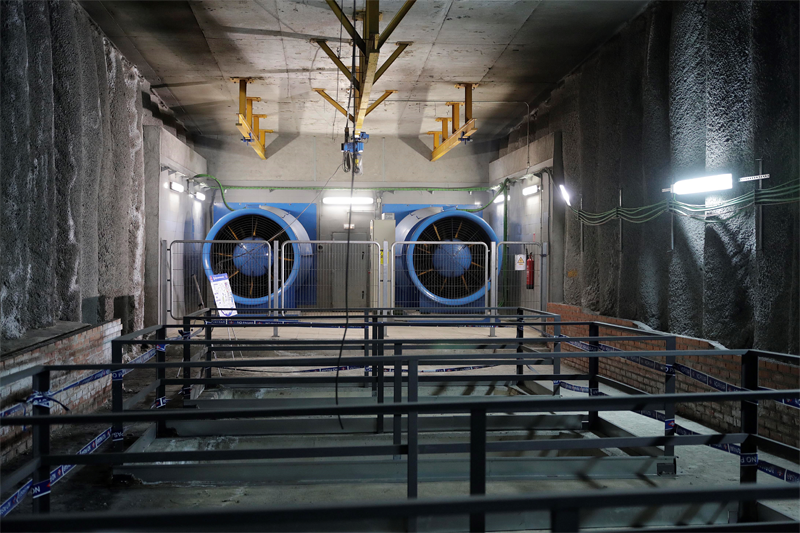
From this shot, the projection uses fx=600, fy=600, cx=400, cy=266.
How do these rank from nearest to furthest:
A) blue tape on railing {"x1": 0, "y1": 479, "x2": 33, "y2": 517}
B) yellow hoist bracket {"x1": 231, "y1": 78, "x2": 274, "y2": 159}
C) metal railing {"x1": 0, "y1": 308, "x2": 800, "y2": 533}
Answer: metal railing {"x1": 0, "y1": 308, "x2": 800, "y2": 533}
blue tape on railing {"x1": 0, "y1": 479, "x2": 33, "y2": 517}
yellow hoist bracket {"x1": 231, "y1": 78, "x2": 274, "y2": 159}

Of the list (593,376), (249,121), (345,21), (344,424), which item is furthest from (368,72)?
(249,121)

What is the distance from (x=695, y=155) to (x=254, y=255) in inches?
274

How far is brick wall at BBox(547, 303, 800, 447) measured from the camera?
4004 millimetres

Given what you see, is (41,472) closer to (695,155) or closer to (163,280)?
(695,155)

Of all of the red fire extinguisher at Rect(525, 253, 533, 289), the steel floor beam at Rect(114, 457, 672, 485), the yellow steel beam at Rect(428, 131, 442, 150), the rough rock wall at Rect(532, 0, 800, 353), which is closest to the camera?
the steel floor beam at Rect(114, 457, 672, 485)

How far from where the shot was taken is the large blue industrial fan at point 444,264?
10078mm

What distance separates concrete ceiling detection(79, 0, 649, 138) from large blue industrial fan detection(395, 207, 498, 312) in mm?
1954

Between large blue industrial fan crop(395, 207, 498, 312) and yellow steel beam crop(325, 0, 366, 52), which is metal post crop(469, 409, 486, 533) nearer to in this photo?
yellow steel beam crop(325, 0, 366, 52)

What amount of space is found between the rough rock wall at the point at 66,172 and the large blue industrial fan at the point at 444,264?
423 cm

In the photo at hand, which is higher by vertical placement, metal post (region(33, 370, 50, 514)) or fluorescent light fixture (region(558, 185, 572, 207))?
fluorescent light fixture (region(558, 185, 572, 207))

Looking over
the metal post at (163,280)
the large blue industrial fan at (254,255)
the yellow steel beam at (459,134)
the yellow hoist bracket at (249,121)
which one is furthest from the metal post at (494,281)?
the metal post at (163,280)

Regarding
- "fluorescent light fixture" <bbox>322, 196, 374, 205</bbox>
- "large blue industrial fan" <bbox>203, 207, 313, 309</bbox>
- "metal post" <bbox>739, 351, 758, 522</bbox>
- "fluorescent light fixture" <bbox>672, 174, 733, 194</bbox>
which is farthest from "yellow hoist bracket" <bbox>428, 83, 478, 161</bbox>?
"metal post" <bbox>739, 351, 758, 522</bbox>

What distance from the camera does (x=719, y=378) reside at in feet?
15.7

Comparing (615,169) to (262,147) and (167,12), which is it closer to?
(167,12)
